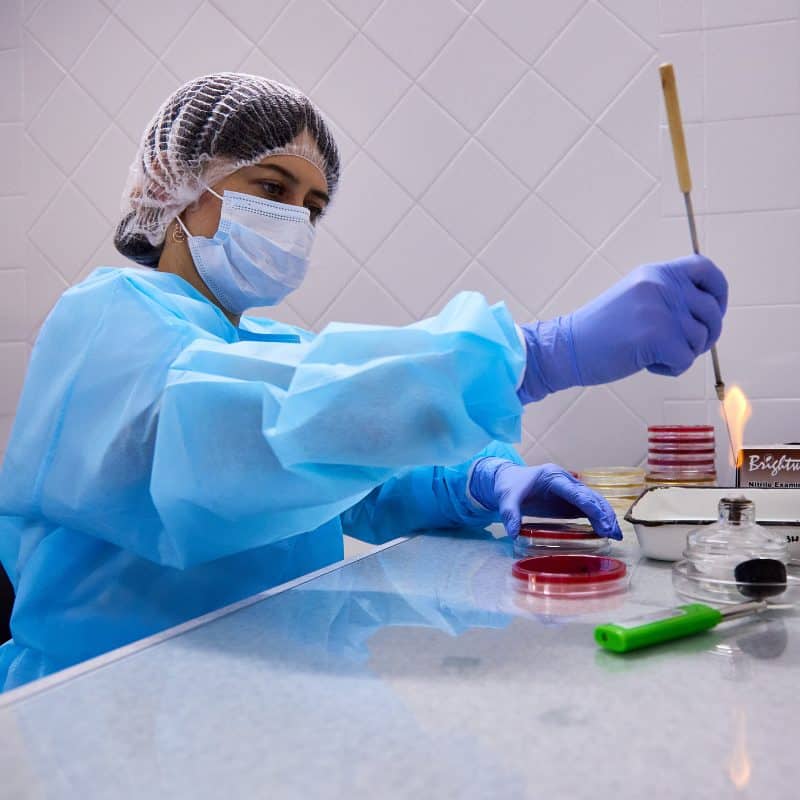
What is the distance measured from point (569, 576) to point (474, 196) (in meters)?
1.35

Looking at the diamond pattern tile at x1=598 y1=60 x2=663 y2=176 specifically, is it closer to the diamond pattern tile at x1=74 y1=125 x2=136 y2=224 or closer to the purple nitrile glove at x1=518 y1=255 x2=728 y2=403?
the purple nitrile glove at x1=518 y1=255 x2=728 y2=403

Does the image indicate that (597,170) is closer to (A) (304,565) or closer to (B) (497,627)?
(A) (304,565)

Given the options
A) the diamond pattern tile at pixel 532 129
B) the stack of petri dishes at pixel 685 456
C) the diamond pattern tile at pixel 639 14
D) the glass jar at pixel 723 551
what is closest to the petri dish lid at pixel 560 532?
the glass jar at pixel 723 551

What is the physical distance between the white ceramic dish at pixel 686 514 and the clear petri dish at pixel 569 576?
0.08 metres

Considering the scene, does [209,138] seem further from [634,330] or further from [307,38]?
[307,38]

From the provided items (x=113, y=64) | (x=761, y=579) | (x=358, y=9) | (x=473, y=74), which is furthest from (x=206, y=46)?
(x=761, y=579)

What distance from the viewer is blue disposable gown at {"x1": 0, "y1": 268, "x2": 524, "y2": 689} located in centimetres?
76

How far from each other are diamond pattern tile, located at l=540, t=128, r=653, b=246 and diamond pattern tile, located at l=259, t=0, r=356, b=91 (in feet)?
2.15

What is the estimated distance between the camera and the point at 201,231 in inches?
52.1

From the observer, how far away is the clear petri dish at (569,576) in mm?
825

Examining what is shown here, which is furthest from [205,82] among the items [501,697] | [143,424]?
[501,697]

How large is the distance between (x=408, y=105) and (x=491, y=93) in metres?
0.21

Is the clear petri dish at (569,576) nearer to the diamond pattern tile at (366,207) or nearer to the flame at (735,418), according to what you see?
the flame at (735,418)

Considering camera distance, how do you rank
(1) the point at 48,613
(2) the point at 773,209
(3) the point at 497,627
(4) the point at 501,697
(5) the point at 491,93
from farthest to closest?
(5) the point at 491,93
(2) the point at 773,209
(1) the point at 48,613
(3) the point at 497,627
(4) the point at 501,697
